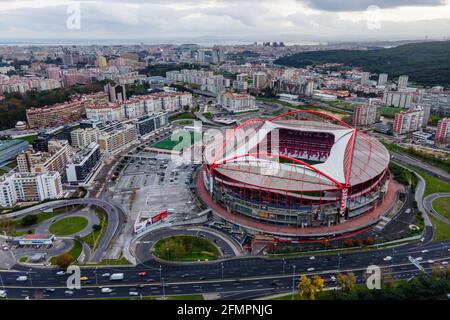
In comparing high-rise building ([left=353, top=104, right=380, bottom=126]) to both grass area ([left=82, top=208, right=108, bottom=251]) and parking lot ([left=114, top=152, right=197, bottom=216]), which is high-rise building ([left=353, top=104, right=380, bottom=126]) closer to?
parking lot ([left=114, top=152, right=197, bottom=216])

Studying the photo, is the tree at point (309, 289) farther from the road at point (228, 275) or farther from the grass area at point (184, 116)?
the grass area at point (184, 116)

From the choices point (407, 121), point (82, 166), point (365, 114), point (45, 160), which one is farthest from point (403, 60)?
point (45, 160)

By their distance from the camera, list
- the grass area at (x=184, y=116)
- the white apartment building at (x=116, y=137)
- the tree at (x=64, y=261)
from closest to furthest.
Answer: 1. the tree at (x=64, y=261)
2. the white apartment building at (x=116, y=137)
3. the grass area at (x=184, y=116)

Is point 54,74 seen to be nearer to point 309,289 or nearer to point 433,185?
point 433,185

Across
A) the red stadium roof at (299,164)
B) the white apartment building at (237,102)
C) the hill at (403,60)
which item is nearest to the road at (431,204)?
the red stadium roof at (299,164)

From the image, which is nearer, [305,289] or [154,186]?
[305,289]
